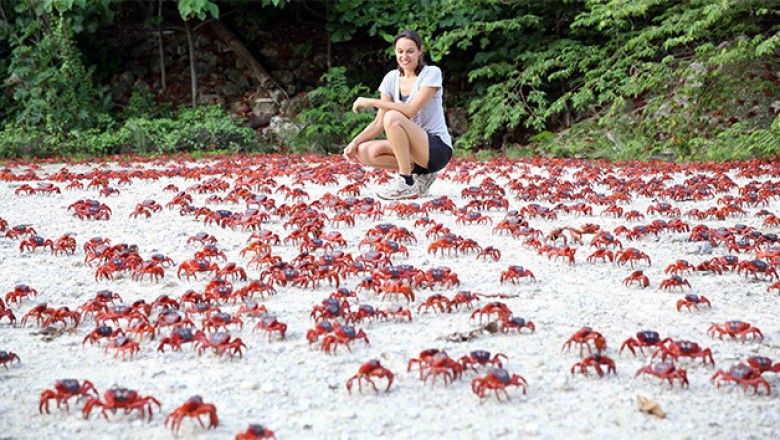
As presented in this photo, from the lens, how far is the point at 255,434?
2.48 m

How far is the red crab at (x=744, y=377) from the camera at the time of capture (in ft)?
9.54

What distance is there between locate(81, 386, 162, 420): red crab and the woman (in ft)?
14.3

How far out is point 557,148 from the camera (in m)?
14.3

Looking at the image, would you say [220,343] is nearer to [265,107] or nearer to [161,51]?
[265,107]

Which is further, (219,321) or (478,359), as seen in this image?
(219,321)

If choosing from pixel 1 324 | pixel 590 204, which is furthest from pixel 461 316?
pixel 590 204

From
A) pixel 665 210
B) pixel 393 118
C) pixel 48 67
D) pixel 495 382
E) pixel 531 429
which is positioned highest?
pixel 48 67

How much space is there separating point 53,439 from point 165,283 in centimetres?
215

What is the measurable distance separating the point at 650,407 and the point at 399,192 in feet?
17.0

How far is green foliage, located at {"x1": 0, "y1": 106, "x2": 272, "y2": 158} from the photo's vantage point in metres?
14.2

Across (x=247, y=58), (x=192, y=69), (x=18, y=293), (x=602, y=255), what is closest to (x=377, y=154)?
(x=602, y=255)

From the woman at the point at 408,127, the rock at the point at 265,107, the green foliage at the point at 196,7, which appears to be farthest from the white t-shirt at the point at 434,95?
the rock at the point at 265,107

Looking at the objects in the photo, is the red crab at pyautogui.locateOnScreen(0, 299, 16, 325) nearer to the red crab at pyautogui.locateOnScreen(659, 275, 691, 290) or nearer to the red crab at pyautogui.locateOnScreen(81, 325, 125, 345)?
the red crab at pyautogui.locateOnScreen(81, 325, 125, 345)

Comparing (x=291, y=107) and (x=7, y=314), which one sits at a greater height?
(x=291, y=107)
